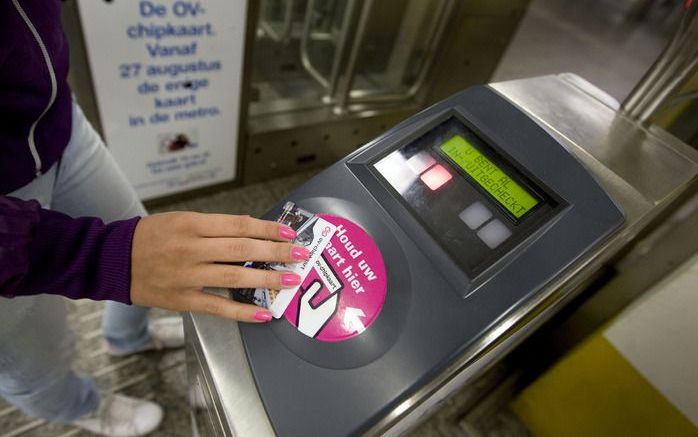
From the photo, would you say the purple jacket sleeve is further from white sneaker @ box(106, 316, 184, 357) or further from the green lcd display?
white sneaker @ box(106, 316, 184, 357)

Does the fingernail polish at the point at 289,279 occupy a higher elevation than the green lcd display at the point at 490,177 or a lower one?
lower

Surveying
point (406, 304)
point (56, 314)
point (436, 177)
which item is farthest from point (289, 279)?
point (56, 314)

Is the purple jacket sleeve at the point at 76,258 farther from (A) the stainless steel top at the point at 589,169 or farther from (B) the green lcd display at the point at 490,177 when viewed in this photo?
(B) the green lcd display at the point at 490,177

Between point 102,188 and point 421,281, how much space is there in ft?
2.11

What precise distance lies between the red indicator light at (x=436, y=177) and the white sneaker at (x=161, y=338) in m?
0.92

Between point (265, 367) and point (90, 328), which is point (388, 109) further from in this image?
point (265, 367)

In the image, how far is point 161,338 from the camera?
3.94ft

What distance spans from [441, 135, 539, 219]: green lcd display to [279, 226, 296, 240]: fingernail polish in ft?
0.79

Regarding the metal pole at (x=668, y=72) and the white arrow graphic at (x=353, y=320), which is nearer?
the white arrow graphic at (x=353, y=320)

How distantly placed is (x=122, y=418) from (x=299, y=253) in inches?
35.4

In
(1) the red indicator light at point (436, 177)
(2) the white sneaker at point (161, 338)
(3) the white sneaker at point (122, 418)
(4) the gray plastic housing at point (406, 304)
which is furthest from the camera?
(2) the white sneaker at point (161, 338)

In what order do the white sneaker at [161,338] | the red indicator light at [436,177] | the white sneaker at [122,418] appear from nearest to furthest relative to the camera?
1. the red indicator light at [436,177]
2. the white sneaker at [122,418]
3. the white sneaker at [161,338]

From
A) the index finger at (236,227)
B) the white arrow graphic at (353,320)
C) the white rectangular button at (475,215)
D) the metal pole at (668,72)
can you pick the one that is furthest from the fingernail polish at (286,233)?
the metal pole at (668,72)

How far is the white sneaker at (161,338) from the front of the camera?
120 cm
